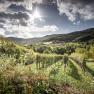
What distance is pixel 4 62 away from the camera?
37.4ft

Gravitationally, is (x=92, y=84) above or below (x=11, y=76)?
below

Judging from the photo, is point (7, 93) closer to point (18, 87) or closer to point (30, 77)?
point (18, 87)

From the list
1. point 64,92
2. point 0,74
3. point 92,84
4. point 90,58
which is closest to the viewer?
point 0,74

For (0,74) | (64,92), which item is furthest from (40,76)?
(0,74)

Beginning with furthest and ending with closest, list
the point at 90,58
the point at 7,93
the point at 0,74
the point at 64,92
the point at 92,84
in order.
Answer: the point at 90,58, the point at 92,84, the point at 64,92, the point at 0,74, the point at 7,93

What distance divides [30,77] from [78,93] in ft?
8.18

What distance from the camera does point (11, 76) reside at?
1041 centimetres

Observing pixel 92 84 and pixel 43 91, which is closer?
pixel 43 91

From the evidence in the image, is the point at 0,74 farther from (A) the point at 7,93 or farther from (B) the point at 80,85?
(B) the point at 80,85

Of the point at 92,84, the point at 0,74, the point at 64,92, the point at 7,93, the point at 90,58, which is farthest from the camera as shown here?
the point at 90,58

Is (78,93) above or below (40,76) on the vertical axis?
below

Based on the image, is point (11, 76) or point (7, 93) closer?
point (7, 93)

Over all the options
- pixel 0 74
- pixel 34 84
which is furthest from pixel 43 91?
pixel 0 74

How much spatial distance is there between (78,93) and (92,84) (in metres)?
2.37
